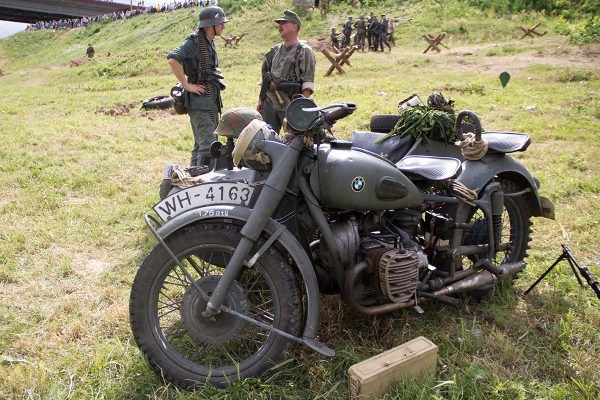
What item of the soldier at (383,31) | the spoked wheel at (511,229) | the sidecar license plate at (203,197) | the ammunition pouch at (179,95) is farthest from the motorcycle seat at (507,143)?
the soldier at (383,31)

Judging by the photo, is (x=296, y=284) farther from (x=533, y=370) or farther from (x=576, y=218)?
(x=576, y=218)

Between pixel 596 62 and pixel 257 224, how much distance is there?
16.5 m

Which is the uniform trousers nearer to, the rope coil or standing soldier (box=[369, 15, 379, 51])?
the rope coil

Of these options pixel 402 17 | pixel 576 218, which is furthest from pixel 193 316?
pixel 402 17

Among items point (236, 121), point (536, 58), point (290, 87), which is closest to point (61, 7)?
point (536, 58)

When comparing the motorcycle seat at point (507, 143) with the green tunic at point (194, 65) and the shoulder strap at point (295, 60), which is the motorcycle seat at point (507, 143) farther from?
the green tunic at point (194, 65)

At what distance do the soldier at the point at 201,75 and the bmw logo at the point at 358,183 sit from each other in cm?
272

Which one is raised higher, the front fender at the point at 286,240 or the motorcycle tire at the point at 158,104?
the front fender at the point at 286,240

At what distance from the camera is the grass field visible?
2.39 metres

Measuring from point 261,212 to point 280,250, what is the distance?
226 mm

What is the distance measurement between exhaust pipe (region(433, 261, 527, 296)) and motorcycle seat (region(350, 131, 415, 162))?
988 millimetres

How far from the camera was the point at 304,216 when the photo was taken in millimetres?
2459

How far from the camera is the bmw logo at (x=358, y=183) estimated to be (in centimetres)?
233

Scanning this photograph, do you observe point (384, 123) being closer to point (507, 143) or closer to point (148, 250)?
point (507, 143)
